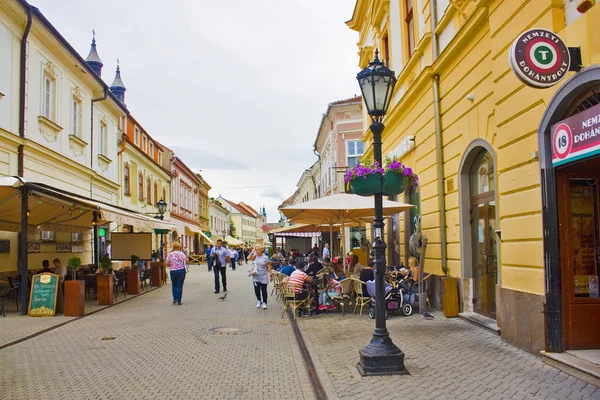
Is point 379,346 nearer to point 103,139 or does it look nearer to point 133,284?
point 133,284

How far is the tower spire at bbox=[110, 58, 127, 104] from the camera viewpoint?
32.2 metres

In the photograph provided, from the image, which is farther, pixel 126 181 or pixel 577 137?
pixel 126 181

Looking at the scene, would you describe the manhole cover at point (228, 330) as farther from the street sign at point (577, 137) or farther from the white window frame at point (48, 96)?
the white window frame at point (48, 96)

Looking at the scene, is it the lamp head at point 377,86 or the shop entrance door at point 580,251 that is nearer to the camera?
the shop entrance door at point 580,251

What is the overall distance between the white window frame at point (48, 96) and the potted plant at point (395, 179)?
12.0m

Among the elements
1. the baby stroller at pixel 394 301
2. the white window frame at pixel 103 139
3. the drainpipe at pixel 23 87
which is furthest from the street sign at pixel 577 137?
the white window frame at pixel 103 139

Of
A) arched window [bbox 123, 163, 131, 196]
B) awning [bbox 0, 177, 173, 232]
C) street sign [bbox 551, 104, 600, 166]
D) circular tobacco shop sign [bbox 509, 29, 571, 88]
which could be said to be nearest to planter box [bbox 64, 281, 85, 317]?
awning [bbox 0, 177, 173, 232]

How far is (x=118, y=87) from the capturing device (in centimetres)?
3234

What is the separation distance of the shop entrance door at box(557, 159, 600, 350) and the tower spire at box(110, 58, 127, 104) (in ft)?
A: 100

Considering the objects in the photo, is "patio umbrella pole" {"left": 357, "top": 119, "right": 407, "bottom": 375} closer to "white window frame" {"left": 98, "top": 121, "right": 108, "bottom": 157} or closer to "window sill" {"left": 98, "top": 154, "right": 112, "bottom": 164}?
"window sill" {"left": 98, "top": 154, "right": 112, "bottom": 164}

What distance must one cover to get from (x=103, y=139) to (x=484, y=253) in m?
18.4

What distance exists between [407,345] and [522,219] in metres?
2.46

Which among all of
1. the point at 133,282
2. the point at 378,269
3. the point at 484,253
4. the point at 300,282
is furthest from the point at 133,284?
the point at 378,269

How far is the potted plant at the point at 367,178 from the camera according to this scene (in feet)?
22.1
